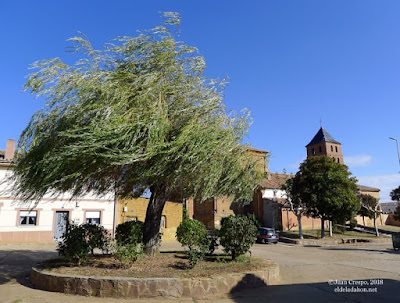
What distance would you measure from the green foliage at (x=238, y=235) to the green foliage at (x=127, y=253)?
299 cm

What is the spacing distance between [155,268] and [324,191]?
21087 millimetres

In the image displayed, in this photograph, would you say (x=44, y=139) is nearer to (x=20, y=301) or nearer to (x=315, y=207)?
(x=20, y=301)

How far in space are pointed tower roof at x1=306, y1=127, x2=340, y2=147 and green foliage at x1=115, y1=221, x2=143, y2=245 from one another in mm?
78000

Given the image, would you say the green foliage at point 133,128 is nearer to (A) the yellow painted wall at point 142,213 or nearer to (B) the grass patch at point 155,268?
(B) the grass patch at point 155,268

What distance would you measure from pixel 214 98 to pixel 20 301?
6.96 meters

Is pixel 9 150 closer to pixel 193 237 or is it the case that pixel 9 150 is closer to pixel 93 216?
pixel 93 216

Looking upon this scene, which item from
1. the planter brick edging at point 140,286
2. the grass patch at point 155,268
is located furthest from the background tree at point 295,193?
the planter brick edging at point 140,286

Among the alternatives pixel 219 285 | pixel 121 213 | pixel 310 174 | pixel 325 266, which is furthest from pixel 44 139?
pixel 310 174

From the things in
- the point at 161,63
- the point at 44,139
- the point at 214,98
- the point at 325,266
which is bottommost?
the point at 325,266

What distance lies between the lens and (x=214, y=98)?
8617 millimetres

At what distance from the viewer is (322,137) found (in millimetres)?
80875

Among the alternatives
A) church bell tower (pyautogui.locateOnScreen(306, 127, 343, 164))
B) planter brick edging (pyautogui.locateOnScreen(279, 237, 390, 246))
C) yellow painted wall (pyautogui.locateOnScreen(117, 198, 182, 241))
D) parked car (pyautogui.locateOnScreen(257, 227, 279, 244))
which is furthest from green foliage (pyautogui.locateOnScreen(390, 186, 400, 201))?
church bell tower (pyautogui.locateOnScreen(306, 127, 343, 164))

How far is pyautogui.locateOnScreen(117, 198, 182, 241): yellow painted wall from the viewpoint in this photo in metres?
23.8

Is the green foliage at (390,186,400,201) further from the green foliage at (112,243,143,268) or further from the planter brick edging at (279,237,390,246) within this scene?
the green foliage at (112,243,143,268)
